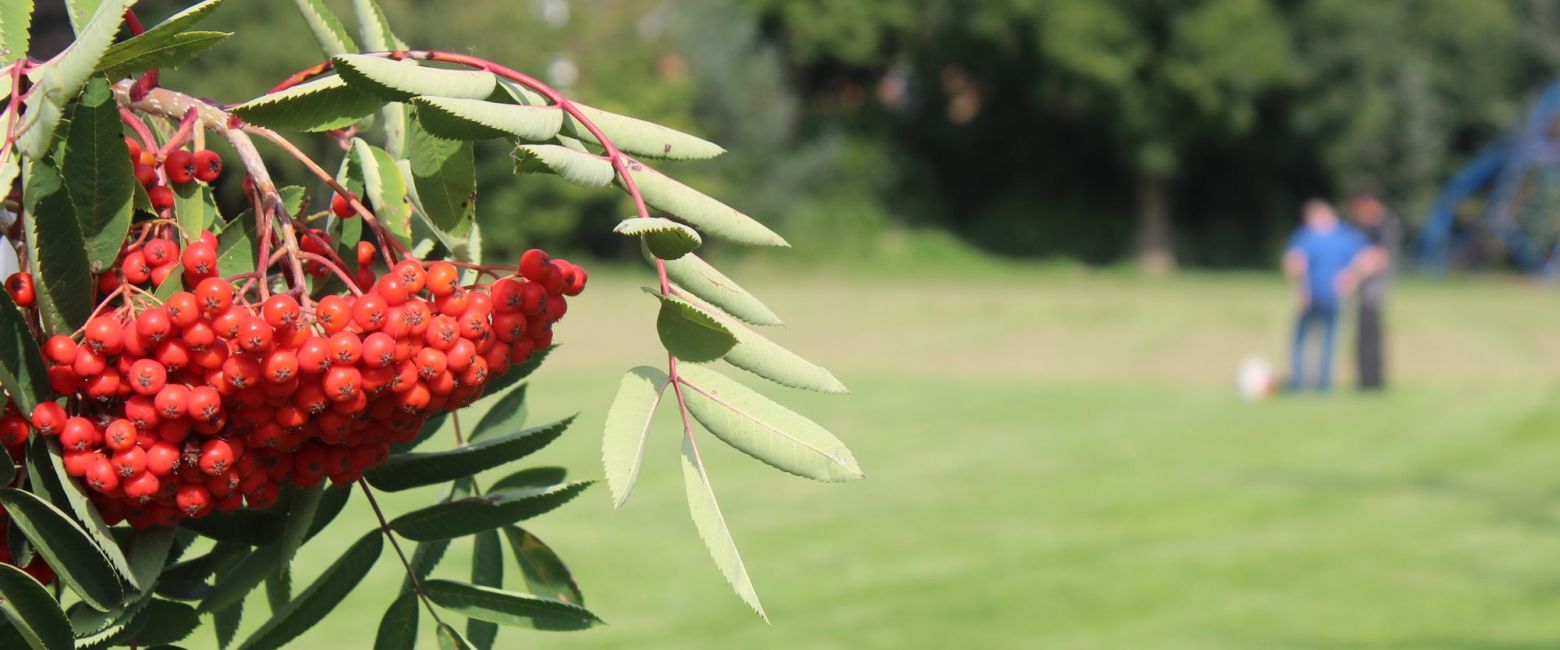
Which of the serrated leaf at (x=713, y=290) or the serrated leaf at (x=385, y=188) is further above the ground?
the serrated leaf at (x=385, y=188)

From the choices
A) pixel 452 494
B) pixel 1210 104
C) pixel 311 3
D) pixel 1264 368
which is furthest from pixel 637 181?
pixel 1210 104

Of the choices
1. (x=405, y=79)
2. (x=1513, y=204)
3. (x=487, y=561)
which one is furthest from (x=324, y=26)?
(x=1513, y=204)

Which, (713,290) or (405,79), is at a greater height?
(405,79)

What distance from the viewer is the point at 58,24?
3268mm

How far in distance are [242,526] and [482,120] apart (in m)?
0.58

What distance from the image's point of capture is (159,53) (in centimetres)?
150

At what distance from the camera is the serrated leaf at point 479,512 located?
1.78 metres

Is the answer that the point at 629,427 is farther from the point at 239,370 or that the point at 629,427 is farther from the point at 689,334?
the point at 239,370

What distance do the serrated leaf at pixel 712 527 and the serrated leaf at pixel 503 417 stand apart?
0.56m

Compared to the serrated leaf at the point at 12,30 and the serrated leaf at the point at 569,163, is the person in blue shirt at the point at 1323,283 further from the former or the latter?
the serrated leaf at the point at 12,30

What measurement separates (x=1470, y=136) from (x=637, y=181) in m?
39.5

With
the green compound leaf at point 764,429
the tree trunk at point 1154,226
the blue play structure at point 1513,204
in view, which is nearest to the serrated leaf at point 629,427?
the green compound leaf at point 764,429

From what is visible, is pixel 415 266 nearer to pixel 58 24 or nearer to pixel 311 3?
pixel 311 3

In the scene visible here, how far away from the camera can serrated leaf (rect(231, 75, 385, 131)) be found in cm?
154
